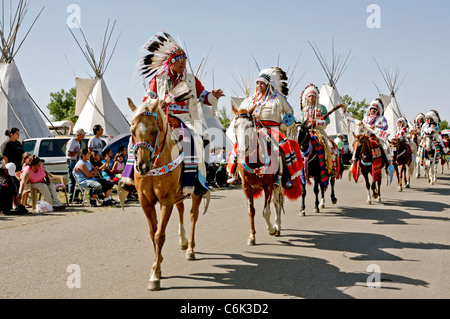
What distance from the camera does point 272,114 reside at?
7625 millimetres

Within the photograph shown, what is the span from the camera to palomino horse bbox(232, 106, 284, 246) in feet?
21.8

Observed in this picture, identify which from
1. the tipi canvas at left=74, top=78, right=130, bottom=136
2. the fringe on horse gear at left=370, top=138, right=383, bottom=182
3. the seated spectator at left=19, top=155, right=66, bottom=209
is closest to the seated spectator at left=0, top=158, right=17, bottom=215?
the seated spectator at left=19, top=155, right=66, bottom=209

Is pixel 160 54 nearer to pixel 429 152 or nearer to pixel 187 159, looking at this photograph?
pixel 187 159

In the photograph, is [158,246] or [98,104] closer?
→ [158,246]

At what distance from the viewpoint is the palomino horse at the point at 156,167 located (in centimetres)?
467

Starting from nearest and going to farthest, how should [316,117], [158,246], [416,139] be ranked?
[158,246] → [316,117] → [416,139]

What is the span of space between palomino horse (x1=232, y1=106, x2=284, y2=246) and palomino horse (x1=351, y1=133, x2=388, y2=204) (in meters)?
5.24

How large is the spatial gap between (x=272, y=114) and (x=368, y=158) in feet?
17.7

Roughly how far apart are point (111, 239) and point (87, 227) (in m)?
1.33

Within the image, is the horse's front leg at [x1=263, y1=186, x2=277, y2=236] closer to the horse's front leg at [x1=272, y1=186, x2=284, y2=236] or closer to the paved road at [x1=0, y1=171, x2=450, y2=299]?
the horse's front leg at [x1=272, y1=186, x2=284, y2=236]

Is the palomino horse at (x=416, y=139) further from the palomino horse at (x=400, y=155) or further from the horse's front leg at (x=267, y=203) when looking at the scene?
the horse's front leg at (x=267, y=203)

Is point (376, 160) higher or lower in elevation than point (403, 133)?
lower

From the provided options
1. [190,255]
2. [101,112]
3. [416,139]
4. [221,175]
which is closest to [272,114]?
[190,255]

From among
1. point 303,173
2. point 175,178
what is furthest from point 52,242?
point 303,173
